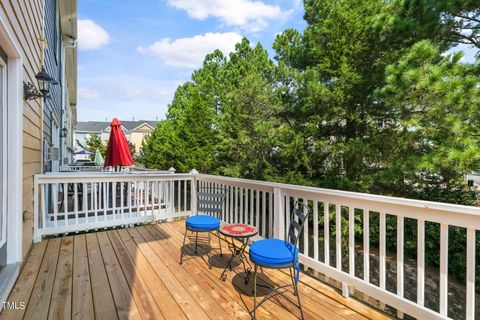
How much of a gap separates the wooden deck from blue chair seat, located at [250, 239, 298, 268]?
18.0 inches

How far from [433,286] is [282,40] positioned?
8995mm

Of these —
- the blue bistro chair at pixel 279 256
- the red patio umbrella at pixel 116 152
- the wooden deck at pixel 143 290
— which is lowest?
the wooden deck at pixel 143 290

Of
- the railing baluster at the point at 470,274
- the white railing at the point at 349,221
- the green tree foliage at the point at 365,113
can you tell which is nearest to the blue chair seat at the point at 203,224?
the white railing at the point at 349,221

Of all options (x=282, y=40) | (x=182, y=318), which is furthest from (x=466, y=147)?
(x=282, y=40)

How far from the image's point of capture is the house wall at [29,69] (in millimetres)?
2807

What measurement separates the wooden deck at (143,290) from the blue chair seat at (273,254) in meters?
0.46

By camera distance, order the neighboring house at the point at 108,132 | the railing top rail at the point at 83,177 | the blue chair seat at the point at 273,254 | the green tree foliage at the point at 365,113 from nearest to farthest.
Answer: the blue chair seat at the point at 273,254, the railing top rail at the point at 83,177, the green tree foliage at the point at 365,113, the neighboring house at the point at 108,132

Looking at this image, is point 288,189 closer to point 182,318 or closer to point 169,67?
point 182,318

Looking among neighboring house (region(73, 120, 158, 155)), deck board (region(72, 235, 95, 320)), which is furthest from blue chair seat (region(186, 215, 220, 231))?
neighboring house (region(73, 120, 158, 155))

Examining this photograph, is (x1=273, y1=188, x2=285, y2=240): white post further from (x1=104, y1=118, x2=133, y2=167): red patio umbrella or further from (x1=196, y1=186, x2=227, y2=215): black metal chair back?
(x1=104, y1=118, x2=133, y2=167): red patio umbrella

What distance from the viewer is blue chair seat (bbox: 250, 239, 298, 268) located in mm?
2230

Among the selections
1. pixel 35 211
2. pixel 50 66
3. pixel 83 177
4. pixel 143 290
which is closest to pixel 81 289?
pixel 143 290

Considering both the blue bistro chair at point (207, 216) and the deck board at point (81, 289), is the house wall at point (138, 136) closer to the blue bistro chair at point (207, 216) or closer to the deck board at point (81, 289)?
the blue bistro chair at point (207, 216)

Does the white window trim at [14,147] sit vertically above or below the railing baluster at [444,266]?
above
